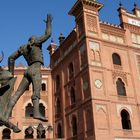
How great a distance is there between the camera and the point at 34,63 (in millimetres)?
3943

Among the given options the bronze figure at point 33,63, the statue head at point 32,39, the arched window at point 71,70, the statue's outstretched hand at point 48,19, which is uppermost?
the arched window at point 71,70

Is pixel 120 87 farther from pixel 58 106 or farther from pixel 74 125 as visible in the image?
pixel 58 106

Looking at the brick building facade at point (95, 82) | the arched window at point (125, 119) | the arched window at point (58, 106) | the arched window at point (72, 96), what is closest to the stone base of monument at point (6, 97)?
the brick building facade at point (95, 82)

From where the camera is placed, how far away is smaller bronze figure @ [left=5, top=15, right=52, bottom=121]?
3.75 metres

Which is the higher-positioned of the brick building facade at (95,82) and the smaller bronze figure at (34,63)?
the brick building facade at (95,82)

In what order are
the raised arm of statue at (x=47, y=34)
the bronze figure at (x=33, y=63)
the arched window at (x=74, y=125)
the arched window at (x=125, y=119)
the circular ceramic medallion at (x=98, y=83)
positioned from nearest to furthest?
the bronze figure at (x=33, y=63), the raised arm of statue at (x=47, y=34), the circular ceramic medallion at (x=98, y=83), the arched window at (x=125, y=119), the arched window at (x=74, y=125)

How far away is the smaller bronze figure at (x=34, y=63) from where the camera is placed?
12.3 ft

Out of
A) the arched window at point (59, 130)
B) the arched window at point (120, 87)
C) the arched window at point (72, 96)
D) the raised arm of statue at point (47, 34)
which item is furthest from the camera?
the arched window at point (59, 130)

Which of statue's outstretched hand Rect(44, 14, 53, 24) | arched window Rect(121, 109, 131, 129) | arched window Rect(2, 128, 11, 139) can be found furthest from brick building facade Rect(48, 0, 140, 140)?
statue's outstretched hand Rect(44, 14, 53, 24)

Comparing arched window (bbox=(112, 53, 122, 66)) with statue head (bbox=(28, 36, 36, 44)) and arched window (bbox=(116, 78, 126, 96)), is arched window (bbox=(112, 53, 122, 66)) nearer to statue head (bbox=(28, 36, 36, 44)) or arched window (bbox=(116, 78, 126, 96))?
arched window (bbox=(116, 78, 126, 96))

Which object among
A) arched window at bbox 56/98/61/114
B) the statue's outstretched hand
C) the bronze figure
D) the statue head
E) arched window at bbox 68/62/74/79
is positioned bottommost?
the bronze figure

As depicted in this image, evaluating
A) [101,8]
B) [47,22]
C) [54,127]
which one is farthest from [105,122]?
[47,22]

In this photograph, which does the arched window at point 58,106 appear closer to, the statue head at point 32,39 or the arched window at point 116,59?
the arched window at point 116,59

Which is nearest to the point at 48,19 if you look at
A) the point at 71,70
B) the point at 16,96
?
the point at 16,96
